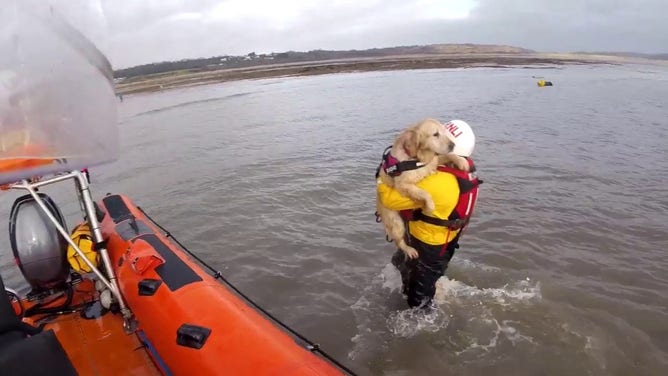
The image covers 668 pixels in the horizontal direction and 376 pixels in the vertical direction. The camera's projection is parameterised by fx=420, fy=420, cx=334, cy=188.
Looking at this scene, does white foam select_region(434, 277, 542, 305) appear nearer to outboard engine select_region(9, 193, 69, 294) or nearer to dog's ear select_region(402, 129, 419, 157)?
dog's ear select_region(402, 129, 419, 157)

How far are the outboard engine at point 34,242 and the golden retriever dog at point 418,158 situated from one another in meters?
3.24

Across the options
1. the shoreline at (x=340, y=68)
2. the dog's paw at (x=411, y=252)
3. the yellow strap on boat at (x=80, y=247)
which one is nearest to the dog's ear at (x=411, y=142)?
the dog's paw at (x=411, y=252)

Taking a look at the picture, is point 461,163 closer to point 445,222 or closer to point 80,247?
point 445,222

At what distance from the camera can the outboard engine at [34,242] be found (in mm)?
3984

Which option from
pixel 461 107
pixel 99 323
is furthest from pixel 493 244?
pixel 461 107

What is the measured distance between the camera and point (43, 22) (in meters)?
1.79

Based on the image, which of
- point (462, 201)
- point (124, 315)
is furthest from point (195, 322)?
point (462, 201)

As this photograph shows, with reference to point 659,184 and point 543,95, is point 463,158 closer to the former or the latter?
point 659,184

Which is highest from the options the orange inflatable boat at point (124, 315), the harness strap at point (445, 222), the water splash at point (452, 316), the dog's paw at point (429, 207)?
the dog's paw at point (429, 207)

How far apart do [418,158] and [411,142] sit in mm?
141

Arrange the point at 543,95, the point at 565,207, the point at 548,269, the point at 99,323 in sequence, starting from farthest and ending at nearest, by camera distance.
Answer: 1. the point at 543,95
2. the point at 565,207
3. the point at 548,269
4. the point at 99,323

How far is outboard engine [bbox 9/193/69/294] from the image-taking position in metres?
3.98

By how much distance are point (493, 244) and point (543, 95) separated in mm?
19465

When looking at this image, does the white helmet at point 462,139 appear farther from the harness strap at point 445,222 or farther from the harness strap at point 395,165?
the harness strap at point 445,222
